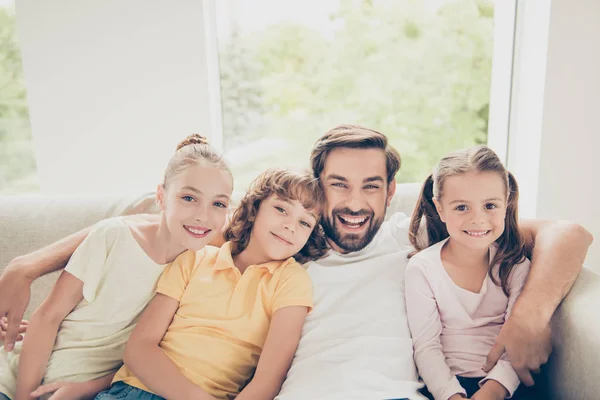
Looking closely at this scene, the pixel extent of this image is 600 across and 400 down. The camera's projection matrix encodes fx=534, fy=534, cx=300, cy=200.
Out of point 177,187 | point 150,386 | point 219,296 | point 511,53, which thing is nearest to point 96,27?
point 177,187

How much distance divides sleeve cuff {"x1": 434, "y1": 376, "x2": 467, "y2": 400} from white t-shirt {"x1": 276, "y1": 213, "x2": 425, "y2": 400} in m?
0.05

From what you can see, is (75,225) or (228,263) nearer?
(228,263)

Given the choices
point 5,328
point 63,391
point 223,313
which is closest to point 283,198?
point 223,313

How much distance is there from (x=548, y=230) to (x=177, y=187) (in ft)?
3.44

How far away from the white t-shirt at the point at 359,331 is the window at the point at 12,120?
5.80ft

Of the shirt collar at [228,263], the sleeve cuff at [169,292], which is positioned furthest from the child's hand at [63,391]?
the shirt collar at [228,263]

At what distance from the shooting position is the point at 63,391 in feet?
4.51

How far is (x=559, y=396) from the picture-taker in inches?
52.2

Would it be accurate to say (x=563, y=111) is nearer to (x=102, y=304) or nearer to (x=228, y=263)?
(x=228, y=263)

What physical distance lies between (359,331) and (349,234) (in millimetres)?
291

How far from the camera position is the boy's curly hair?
4.90ft

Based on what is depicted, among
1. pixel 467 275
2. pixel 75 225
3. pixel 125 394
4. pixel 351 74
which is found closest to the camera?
pixel 125 394

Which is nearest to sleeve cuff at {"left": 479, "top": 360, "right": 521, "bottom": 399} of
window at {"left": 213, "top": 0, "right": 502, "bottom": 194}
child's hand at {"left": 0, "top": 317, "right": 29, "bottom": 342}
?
child's hand at {"left": 0, "top": 317, "right": 29, "bottom": 342}

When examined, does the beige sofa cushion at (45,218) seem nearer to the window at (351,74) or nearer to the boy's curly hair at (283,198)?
the boy's curly hair at (283,198)
